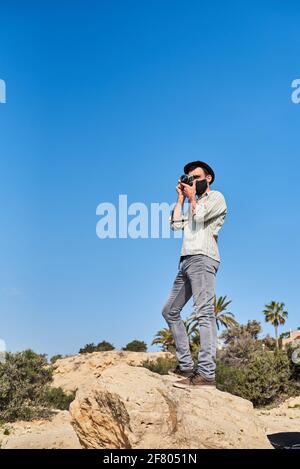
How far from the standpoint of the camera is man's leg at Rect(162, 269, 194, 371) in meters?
5.71

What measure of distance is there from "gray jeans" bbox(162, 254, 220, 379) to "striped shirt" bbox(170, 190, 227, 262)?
3.8 inches

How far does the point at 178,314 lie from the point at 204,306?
479 millimetres

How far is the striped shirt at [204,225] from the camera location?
18.2ft

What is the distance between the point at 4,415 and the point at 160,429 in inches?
478

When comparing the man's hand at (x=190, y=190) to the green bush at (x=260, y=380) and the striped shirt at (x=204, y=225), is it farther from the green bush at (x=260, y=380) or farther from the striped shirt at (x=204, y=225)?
the green bush at (x=260, y=380)

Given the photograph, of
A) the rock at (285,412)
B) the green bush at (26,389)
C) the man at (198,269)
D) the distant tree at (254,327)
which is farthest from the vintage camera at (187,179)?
the distant tree at (254,327)

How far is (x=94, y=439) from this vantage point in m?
5.48

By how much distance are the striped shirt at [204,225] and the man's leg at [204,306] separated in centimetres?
12

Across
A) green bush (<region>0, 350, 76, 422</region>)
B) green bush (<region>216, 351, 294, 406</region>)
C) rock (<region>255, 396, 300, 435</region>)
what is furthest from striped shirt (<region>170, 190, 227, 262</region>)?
green bush (<region>216, 351, 294, 406</region>)

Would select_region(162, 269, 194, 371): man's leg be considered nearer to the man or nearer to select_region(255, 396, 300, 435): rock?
the man

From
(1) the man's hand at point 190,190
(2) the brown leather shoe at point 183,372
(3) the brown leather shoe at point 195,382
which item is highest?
(1) the man's hand at point 190,190

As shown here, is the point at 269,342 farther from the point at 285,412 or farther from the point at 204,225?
the point at 204,225

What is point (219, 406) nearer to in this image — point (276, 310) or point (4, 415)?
point (4, 415)
